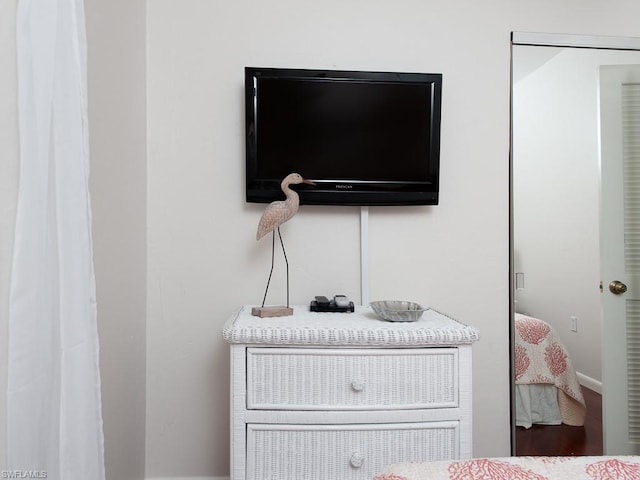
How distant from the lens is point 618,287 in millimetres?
1956

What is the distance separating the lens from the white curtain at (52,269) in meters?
0.86

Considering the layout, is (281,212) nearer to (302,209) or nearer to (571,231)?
(302,209)

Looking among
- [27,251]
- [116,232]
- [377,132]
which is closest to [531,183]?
[377,132]

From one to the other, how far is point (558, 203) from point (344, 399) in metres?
1.34

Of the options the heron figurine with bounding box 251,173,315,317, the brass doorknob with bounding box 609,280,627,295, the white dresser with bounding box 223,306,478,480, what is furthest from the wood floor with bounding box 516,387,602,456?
the heron figurine with bounding box 251,173,315,317

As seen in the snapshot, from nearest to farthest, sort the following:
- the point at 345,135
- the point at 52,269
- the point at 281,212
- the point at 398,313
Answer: the point at 52,269, the point at 398,313, the point at 281,212, the point at 345,135

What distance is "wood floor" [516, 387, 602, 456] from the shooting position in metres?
1.91

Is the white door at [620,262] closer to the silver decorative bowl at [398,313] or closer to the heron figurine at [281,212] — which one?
the silver decorative bowl at [398,313]

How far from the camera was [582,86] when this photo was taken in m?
1.97

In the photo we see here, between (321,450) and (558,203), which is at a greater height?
(558,203)

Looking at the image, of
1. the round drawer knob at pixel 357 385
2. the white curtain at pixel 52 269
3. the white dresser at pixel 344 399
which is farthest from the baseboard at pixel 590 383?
the white curtain at pixel 52 269

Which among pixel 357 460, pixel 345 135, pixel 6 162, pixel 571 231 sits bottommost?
pixel 357 460

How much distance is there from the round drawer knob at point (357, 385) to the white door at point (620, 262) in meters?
1.29

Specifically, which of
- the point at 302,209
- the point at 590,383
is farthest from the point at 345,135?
the point at 590,383
